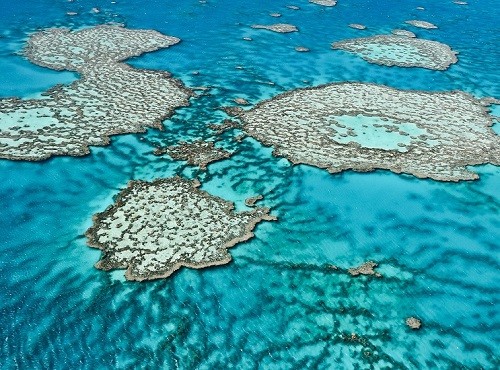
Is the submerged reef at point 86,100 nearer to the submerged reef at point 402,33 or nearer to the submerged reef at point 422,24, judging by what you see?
the submerged reef at point 402,33

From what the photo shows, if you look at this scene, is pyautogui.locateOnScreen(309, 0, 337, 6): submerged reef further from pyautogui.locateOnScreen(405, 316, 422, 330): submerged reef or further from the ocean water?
pyautogui.locateOnScreen(405, 316, 422, 330): submerged reef

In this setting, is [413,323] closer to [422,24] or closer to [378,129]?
[378,129]

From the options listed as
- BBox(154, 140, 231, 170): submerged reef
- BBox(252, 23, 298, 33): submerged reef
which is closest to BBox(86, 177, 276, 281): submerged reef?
BBox(154, 140, 231, 170): submerged reef

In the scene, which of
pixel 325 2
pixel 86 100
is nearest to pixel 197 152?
pixel 86 100

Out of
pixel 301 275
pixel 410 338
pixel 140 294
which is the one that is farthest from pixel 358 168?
pixel 140 294

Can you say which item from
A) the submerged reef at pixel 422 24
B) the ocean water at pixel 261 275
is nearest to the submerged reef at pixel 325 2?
the submerged reef at pixel 422 24
